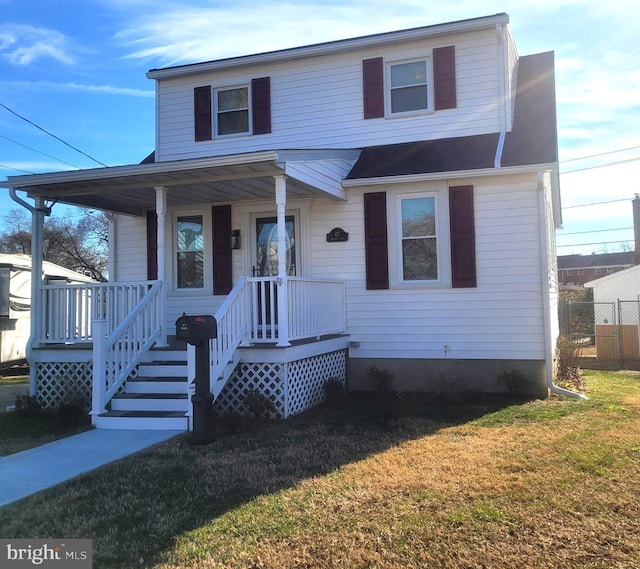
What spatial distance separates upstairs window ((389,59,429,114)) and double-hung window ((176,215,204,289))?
4.15 metres

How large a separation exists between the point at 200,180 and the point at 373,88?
13.5 ft

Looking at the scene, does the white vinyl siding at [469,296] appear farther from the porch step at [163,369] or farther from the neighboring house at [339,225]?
the porch step at [163,369]

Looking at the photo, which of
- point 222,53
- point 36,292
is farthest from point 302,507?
point 222,53

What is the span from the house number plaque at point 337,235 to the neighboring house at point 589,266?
51352mm

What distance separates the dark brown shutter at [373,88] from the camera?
33.4ft

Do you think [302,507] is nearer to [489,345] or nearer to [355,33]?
[489,345]

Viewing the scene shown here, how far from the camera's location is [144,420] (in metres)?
6.66

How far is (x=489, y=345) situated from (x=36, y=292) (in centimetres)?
687

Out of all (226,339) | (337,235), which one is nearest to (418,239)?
(337,235)

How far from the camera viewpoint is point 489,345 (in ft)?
28.6

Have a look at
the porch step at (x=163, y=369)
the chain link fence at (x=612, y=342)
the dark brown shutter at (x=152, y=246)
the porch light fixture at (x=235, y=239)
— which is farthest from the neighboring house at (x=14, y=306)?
the chain link fence at (x=612, y=342)

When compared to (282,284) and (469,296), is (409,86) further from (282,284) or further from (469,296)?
(282,284)

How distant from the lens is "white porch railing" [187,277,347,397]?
6824 millimetres

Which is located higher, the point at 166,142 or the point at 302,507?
the point at 166,142
